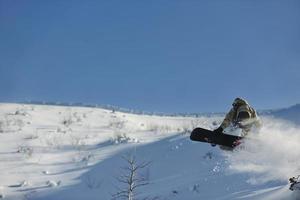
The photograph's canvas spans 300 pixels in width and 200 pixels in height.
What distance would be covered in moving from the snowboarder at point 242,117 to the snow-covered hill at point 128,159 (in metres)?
0.66

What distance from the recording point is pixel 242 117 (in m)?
12.7

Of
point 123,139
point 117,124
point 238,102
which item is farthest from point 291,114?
point 117,124

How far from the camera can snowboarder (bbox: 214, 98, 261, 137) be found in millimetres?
12727

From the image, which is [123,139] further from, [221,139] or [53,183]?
[221,139]

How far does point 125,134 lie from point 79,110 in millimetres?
7492

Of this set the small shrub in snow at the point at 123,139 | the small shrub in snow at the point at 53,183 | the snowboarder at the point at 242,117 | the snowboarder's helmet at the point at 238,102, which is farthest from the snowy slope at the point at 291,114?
the small shrub in snow at the point at 53,183

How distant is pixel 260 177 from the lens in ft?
45.1

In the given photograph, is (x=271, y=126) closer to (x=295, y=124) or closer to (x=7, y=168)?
(x=295, y=124)

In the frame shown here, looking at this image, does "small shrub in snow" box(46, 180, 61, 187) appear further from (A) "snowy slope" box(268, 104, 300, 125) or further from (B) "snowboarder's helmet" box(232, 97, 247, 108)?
(A) "snowy slope" box(268, 104, 300, 125)

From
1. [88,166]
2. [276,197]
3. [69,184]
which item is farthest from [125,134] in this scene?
[276,197]

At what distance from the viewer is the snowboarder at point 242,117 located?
41.8 feet

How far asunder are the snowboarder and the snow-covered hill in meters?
0.66

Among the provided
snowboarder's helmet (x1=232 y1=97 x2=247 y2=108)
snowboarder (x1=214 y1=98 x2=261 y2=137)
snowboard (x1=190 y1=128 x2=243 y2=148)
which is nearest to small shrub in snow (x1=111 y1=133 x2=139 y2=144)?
snowboard (x1=190 y1=128 x2=243 y2=148)

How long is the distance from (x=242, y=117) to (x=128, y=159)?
4119 millimetres
